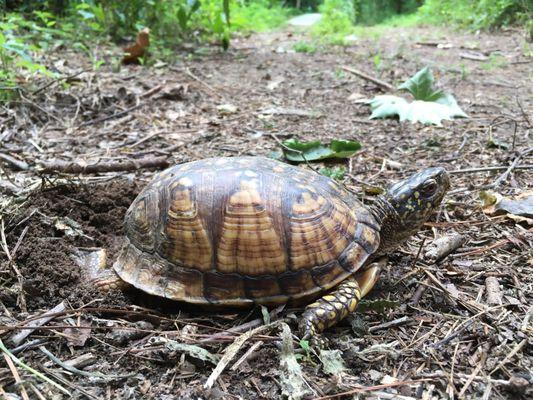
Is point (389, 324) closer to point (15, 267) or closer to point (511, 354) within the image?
point (511, 354)

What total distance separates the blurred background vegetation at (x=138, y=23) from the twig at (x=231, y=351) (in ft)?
13.3

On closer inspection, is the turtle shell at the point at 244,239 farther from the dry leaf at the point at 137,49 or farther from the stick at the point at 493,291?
the dry leaf at the point at 137,49

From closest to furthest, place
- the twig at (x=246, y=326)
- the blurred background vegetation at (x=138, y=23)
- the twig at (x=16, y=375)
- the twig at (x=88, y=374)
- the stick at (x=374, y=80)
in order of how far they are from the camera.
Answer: the twig at (x=16, y=375)
the twig at (x=88, y=374)
the twig at (x=246, y=326)
the blurred background vegetation at (x=138, y=23)
the stick at (x=374, y=80)

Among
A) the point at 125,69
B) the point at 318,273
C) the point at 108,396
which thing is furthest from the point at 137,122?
the point at 108,396

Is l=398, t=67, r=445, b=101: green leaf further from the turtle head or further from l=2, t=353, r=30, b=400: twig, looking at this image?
l=2, t=353, r=30, b=400: twig

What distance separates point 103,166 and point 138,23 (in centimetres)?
558

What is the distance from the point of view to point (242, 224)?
8.19 feet

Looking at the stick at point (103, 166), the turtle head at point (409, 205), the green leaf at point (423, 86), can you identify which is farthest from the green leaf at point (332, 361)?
the green leaf at point (423, 86)

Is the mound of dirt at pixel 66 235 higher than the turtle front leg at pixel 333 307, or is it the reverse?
the mound of dirt at pixel 66 235

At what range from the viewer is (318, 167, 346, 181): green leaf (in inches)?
154

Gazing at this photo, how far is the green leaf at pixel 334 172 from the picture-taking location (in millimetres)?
3902

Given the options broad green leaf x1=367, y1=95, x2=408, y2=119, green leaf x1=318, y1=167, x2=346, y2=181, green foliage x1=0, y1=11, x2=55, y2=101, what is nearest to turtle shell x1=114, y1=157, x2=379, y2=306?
green leaf x1=318, y1=167, x2=346, y2=181

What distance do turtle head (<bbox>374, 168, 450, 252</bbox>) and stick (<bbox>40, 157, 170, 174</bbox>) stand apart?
82.8 inches

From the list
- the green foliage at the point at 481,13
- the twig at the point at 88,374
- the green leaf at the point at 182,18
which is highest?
the green leaf at the point at 182,18
